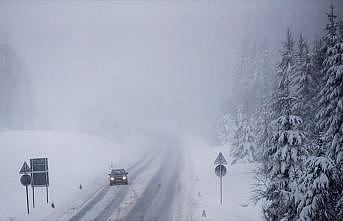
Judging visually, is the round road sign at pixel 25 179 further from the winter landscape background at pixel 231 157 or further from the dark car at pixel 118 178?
the dark car at pixel 118 178

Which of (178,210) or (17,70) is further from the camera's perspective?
(17,70)

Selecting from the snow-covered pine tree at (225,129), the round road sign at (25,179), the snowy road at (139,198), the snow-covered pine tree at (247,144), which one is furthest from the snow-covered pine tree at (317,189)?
the snow-covered pine tree at (225,129)

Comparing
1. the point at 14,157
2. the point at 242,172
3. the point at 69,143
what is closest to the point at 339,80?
the point at 242,172

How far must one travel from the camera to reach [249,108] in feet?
217

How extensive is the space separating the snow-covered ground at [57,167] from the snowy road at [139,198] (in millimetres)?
1886

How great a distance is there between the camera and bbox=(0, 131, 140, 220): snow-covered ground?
2577cm

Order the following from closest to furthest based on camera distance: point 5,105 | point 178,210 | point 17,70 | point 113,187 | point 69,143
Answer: point 178,210, point 113,187, point 69,143, point 5,105, point 17,70

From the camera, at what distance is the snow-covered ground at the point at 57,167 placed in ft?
84.5

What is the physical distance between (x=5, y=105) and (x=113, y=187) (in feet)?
134

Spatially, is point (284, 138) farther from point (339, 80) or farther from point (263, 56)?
point (263, 56)

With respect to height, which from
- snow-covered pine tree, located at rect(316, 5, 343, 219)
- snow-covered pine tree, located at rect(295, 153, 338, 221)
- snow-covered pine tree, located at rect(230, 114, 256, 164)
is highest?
snow-covered pine tree, located at rect(316, 5, 343, 219)

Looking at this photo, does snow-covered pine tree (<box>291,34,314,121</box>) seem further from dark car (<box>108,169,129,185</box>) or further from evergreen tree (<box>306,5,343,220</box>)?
dark car (<box>108,169,129,185</box>)

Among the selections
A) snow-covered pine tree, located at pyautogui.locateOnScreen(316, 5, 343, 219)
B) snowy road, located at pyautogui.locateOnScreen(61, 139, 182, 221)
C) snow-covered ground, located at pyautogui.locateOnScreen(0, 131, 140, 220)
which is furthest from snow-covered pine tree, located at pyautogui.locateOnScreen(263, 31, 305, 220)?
snow-covered ground, located at pyautogui.locateOnScreen(0, 131, 140, 220)

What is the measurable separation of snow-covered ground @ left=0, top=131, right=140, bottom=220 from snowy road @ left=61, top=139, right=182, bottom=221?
6.19ft
